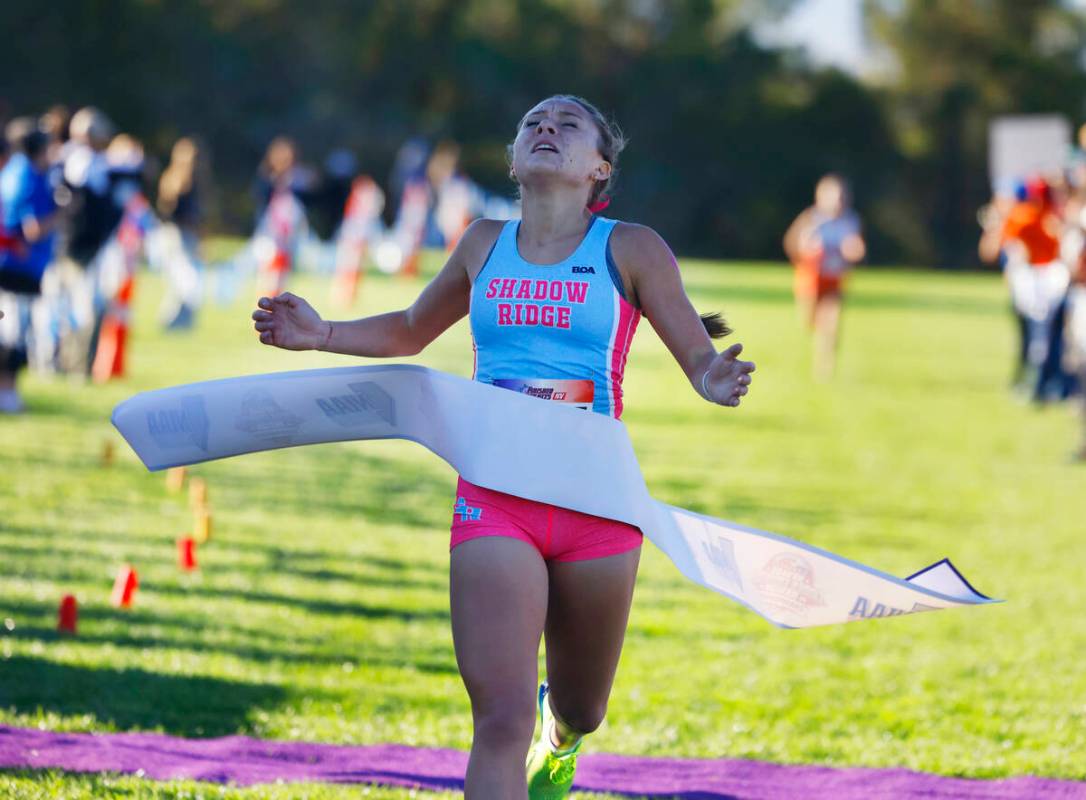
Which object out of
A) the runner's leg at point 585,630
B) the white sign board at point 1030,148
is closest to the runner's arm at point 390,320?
the runner's leg at point 585,630

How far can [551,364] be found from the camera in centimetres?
418

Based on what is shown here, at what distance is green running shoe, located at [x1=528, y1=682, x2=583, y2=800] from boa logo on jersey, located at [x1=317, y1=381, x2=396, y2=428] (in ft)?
2.97

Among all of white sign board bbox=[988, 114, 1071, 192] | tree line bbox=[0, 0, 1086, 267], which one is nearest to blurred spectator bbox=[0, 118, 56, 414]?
white sign board bbox=[988, 114, 1071, 192]

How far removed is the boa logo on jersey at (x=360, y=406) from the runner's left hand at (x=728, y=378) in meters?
0.87

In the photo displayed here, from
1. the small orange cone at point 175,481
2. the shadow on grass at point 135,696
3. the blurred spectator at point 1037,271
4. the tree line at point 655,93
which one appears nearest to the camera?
the shadow on grass at point 135,696

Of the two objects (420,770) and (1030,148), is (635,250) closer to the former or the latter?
(420,770)

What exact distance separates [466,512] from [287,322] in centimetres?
71

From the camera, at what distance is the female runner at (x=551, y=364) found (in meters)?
3.92

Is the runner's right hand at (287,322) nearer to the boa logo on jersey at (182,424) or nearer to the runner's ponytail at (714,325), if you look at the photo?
the boa logo on jersey at (182,424)

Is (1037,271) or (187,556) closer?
(187,556)

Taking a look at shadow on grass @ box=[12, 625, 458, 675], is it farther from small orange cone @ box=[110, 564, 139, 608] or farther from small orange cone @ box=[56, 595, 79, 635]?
small orange cone @ box=[110, 564, 139, 608]

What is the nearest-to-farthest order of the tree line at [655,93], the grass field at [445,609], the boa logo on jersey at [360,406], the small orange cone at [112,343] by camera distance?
the boa logo on jersey at [360,406] < the grass field at [445,609] < the small orange cone at [112,343] < the tree line at [655,93]

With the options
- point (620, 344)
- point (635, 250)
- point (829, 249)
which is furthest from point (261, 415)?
point (829, 249)

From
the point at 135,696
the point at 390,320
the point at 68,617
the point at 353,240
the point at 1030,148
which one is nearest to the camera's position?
the point at 390,320
